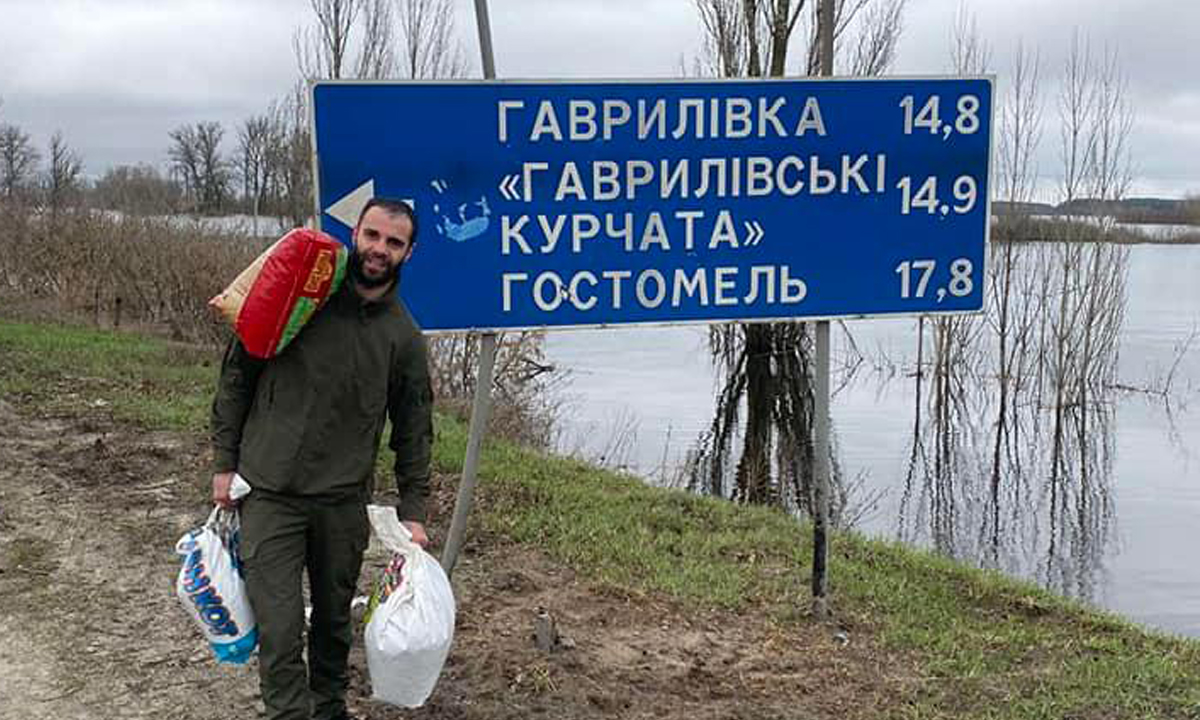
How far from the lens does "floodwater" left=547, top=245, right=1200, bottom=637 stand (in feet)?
39.0

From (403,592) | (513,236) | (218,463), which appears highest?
(513,236)

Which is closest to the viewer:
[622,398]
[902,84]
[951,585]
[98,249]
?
[902,84]

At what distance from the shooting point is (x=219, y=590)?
11.7 ft

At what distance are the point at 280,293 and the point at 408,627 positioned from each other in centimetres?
112

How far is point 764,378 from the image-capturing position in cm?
1991

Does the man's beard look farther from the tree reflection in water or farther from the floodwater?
the tree reflection in water

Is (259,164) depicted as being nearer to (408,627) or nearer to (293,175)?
Answer: (293,175)

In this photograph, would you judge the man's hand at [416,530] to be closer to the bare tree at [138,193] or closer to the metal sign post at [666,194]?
the metal sign post at [666,194]

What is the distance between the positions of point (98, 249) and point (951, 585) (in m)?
21.3

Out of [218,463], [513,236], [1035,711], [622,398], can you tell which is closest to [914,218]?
[513,236]

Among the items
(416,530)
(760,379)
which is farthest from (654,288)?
(760,379)

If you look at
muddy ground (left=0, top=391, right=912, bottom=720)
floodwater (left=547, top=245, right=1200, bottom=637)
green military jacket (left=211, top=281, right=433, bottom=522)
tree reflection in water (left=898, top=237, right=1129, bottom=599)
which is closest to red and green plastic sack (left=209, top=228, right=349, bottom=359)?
green military jacket (left=211, top=281, right=433, bottom=522)

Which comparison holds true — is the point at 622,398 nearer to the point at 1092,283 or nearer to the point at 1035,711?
the point at 1092,283

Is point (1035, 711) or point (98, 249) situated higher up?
point (98, 249)
